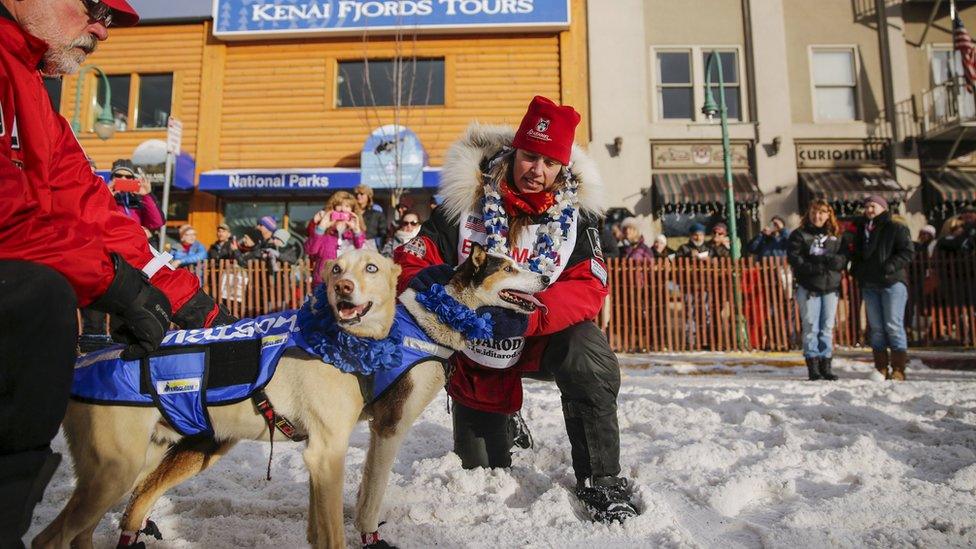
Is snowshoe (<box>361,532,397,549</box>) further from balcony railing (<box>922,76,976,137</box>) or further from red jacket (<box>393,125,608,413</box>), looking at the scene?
balcony railing (<box>922,76,976,137</box>)

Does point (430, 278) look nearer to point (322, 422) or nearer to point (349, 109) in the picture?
point (322, 422)

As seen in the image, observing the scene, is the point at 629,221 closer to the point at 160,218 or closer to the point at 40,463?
the point at 160,218

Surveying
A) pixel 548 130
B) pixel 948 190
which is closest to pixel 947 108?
pixel 948 190

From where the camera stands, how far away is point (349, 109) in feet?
47.3

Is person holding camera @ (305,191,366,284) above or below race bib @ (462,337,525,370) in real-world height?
above

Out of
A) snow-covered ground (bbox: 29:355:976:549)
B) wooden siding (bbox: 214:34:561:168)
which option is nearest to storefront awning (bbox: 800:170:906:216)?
wooden siding (bbox: 214:34:561:168)

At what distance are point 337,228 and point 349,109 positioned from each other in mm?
7896

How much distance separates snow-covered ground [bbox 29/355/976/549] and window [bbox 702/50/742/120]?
1161 cm

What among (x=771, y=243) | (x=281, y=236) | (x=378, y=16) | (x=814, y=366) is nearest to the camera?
(x=814, y=366)

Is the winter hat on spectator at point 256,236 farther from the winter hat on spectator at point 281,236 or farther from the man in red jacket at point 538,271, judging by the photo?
the man in red jacket at point 538,271

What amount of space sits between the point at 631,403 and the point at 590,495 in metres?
2.06

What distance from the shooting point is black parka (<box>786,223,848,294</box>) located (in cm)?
666

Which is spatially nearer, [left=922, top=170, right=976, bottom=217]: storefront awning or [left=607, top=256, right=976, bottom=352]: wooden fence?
[left=607, top=256, right=976, bottom=352]: wooden fence

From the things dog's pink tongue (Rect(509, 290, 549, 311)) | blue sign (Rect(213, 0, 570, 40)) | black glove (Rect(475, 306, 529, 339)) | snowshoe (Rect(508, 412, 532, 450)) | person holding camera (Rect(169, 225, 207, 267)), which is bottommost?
snowshoe (Rect(508, 412, 532, 450))
